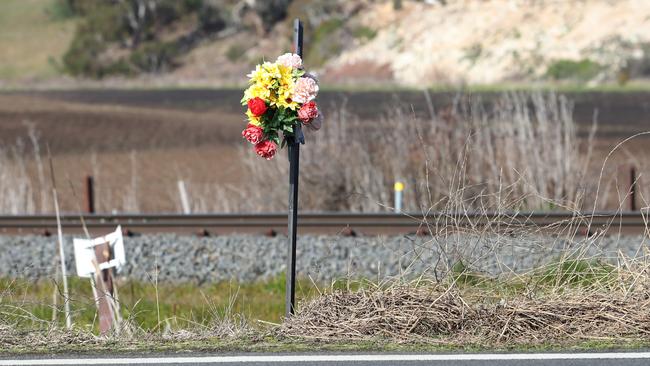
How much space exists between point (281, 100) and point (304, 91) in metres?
0.14

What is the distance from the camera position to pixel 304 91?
726cm

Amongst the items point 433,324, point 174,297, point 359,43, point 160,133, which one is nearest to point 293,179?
point 433,324

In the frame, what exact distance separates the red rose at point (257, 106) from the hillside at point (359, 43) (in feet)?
143

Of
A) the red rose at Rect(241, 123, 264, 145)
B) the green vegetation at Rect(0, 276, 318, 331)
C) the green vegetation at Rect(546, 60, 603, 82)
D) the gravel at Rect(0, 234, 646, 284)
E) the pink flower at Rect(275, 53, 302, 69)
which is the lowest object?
the green vegetation at Rect(0, 276, 318, 331)

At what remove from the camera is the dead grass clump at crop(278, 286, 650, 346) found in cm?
708

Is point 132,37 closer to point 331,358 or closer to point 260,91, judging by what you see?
point 260,91

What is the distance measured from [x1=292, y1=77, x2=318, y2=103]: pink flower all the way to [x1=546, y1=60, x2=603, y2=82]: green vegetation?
47265mm

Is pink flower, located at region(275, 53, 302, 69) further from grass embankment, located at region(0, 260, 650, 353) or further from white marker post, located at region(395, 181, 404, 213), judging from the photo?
white marker post, located at region(395, 181, 404, 213)

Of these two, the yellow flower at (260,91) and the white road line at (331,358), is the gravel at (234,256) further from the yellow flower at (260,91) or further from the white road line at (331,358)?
the white road line at (331,358)

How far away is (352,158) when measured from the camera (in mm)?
17203

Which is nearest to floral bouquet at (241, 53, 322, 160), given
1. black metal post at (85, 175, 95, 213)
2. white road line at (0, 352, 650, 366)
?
white road line at (0, 352, 650, 366)

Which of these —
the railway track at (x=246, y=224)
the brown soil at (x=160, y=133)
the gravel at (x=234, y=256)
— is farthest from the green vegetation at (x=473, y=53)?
the gravel at (x=234, y=256)

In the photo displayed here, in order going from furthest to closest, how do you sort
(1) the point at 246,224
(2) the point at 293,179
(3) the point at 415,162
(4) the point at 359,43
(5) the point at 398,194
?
(4) the point at 359,43 < (3) the point at 415,162 < (5) the point at 398,194 < (1) the point at 246,224 < (2) the point at 293,179

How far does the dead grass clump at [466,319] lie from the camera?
7.08 m
